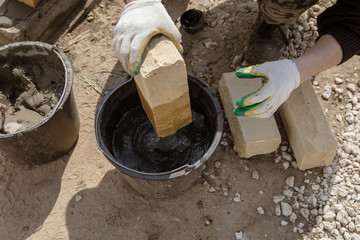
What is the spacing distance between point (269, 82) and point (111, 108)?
1073 mm

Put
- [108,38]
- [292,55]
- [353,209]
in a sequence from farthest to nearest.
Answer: [108,38] → [292,55] → [353,209]

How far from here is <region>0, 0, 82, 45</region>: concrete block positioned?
2947mm

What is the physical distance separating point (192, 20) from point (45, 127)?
178 centimetres

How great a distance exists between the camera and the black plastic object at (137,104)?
1986 millimetres

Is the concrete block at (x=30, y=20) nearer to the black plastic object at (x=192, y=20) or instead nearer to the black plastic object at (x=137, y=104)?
the black plastic object at (x=192, y=20)

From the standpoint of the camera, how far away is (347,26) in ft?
6.66

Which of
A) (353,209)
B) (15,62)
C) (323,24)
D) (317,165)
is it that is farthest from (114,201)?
(323,24)

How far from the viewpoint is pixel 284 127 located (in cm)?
272

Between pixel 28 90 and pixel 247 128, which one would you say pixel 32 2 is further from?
pixel 247 128

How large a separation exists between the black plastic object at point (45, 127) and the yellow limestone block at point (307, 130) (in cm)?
166

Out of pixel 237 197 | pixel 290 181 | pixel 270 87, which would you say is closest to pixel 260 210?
pixel 237 197

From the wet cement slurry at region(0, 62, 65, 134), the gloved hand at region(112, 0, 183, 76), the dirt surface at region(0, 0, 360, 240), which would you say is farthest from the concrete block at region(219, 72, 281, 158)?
the wet cement slurry at region(0, 62, 65, 134)

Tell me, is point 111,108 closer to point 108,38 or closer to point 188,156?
point 188,156

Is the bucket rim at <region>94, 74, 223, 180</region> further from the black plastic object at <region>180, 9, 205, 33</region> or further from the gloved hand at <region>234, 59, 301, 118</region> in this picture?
the black plastic object at <region>180, 9, 205, 33</region>
